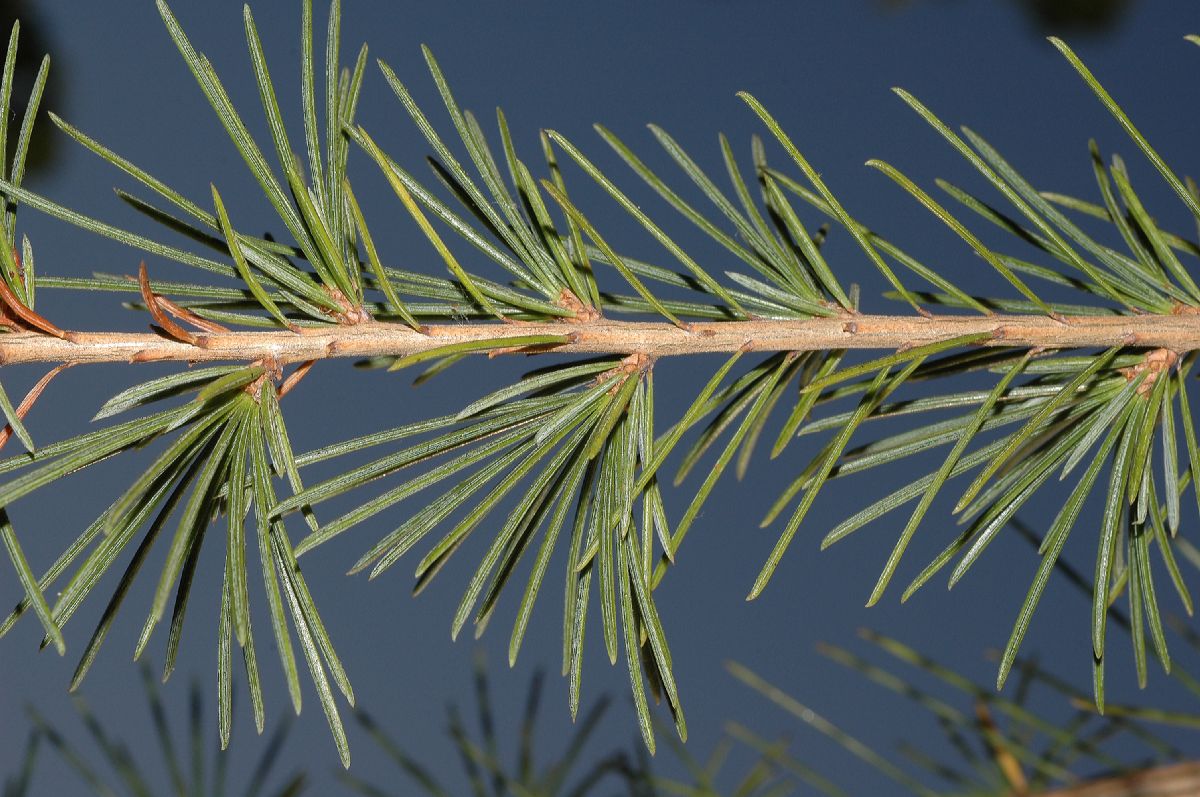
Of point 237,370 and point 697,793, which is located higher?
point 237,370

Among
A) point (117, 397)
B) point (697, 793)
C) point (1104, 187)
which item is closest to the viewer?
point (117, 397)

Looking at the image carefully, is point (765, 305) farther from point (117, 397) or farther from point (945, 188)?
point (117, 397)

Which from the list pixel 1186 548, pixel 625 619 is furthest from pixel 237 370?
pixel 1186 548

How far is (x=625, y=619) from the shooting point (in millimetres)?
332

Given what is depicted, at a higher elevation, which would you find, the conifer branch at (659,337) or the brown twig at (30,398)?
the brown twig at (30,398)

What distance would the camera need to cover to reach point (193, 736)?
1.78 ft

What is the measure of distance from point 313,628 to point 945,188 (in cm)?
26

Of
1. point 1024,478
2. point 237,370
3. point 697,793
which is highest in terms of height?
point 237,370

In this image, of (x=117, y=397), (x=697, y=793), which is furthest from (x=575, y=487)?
(x=697, y=793)

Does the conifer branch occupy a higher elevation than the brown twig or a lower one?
lower

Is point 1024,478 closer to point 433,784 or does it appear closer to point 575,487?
point 575,487

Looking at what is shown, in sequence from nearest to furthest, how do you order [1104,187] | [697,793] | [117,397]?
[117,397] < [1104,187] < [697,793]

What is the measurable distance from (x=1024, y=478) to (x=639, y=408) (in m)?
0.13

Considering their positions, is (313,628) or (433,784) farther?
(433,784)
